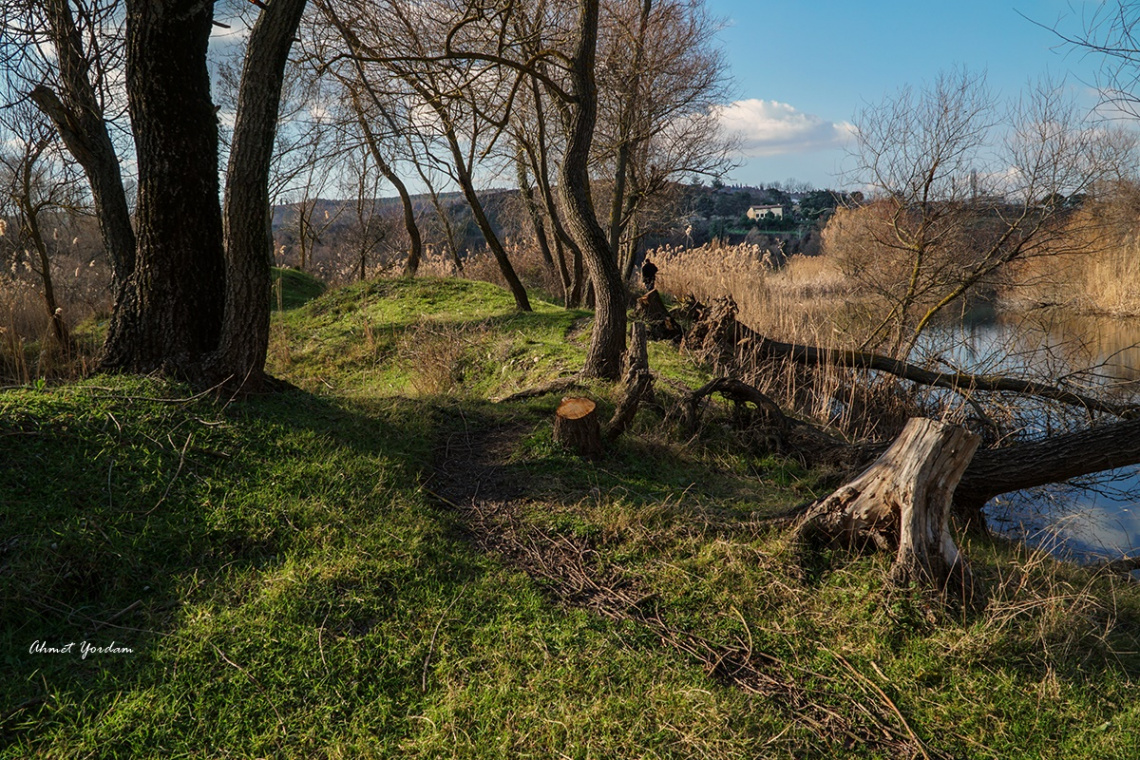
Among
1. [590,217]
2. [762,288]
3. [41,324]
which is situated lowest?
[762,288]

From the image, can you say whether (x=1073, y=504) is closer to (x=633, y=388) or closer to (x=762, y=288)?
(x=633, y=388)

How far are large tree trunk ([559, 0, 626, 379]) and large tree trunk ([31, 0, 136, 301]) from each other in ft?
11.9

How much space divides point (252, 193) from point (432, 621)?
9.83 feet

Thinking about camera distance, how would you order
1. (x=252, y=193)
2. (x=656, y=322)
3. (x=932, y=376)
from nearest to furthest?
(x=252, y=193) < (x=932, y=376) < (x=656, y=322)

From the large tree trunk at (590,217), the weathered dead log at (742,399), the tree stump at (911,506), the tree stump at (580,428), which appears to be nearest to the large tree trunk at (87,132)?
the tree stump at (580,428)

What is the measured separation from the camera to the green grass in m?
2.46

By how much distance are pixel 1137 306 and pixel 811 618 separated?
50.2 ft

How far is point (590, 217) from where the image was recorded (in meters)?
6.46

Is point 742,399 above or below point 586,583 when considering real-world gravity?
above

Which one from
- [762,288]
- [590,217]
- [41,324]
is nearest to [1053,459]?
[590,217]

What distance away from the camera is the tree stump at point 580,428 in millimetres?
4773

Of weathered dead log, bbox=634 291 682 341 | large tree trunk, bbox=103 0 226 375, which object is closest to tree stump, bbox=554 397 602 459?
large tree trunk, bbox=103 0 226 375

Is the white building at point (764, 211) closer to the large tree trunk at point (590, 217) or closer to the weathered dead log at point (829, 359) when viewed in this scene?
the weathered dead log at point (829, 359)

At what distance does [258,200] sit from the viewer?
14.5 feet
